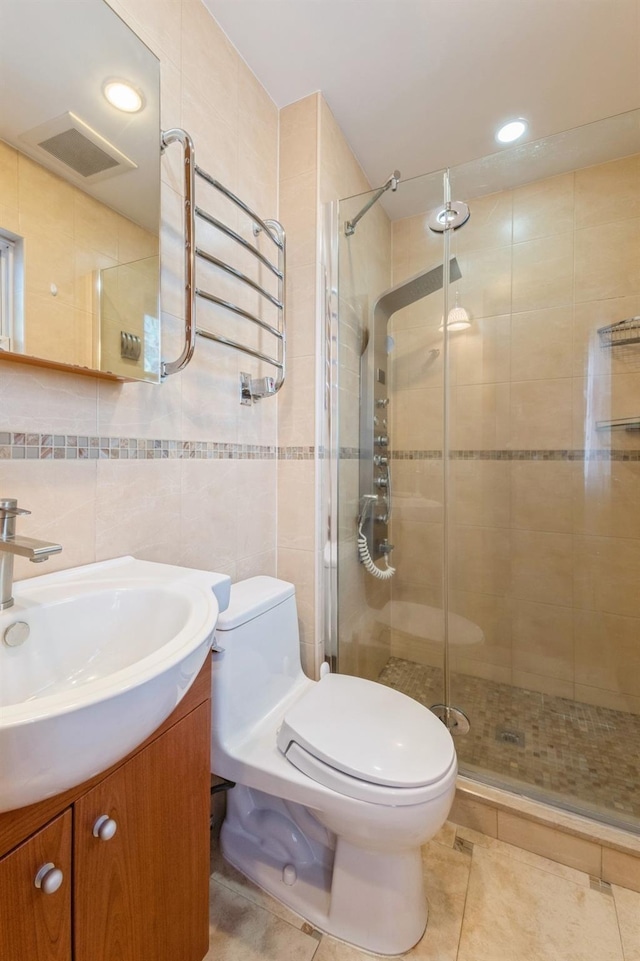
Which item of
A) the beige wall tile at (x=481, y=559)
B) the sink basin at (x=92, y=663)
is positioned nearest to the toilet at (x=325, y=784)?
the sink basin at (x=92, y=663)

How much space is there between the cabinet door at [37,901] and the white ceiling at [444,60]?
195 cm

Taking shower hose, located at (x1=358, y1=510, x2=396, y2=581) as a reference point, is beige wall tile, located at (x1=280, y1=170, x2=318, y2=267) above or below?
above

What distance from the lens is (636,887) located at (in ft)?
3.47

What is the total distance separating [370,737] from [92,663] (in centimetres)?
64

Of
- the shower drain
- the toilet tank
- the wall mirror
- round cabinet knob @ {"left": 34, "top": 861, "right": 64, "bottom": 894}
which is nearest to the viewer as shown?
round cabinet knob @ {"left": 34, "top": 861, "right": 64, "bottom": 894}

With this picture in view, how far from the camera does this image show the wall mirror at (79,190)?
0.72m

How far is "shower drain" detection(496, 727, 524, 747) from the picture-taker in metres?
1.43

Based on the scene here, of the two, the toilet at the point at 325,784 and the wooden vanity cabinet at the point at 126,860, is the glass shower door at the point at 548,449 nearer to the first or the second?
the toilet at the point at 325,784

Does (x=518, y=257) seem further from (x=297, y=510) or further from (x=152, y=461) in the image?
(x=152, y=461)

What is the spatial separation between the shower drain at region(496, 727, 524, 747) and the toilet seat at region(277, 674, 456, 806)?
2.07ft

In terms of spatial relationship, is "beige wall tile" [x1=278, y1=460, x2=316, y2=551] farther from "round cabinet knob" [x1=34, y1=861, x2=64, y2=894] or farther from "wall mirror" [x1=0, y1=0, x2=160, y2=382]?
"round cabinet knob" [x1=34, y1=861, x2=64, y2=894]

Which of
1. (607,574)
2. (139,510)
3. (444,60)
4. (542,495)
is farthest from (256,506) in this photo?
(444,60)

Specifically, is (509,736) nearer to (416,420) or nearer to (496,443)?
(496,443)

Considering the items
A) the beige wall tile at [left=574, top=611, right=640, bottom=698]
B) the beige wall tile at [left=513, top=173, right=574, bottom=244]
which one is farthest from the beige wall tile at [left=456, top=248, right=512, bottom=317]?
the beige wall tile at [left=574, top=611, right=640, bottom=698]
